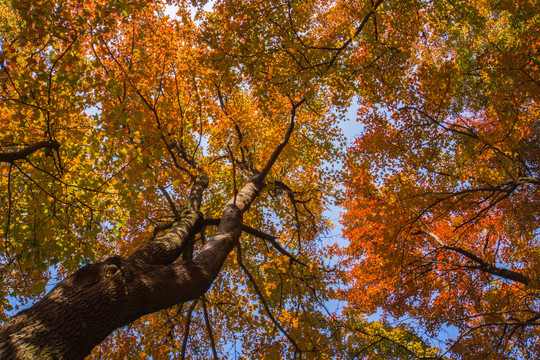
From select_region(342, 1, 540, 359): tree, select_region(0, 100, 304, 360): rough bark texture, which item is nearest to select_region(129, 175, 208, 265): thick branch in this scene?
select_region(0, 100, 304, 360): rough bark texture

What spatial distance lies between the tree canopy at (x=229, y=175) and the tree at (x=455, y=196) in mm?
85

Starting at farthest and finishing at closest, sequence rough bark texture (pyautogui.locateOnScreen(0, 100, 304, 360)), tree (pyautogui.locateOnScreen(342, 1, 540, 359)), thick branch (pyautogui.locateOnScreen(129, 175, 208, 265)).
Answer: tree (pyautogui.locateOnScreen(342, 1, 540, 359)) < thick branch (pyautogui.locateOnScreen(129, 175, 208, 265)) < rough bark texture (pyautogui.locateOnScreen(0, 100, 304, 360))

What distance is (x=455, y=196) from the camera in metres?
7.40

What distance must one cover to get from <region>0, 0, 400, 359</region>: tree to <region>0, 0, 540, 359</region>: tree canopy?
0.03m

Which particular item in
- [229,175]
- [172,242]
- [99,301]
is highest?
[229,175]

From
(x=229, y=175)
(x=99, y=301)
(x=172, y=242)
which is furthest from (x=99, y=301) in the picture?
(x=229, y=175)

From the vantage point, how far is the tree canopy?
339 centimetres

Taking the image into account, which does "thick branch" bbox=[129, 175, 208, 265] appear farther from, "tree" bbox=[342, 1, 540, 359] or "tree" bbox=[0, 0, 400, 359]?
"tree" bbox=[342, 1, 540, 359]

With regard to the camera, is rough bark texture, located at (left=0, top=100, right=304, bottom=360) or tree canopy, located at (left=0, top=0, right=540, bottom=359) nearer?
rough bark texture, located at (left=0, top=100, right=304, bottom=360)

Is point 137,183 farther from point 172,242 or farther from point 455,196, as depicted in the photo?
point 455,196

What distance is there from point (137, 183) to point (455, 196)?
797 centimetres

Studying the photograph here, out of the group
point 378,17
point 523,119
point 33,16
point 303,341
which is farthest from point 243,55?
point 523,119

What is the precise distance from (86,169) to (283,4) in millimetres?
4647

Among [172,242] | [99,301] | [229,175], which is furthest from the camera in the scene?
[229,175]
